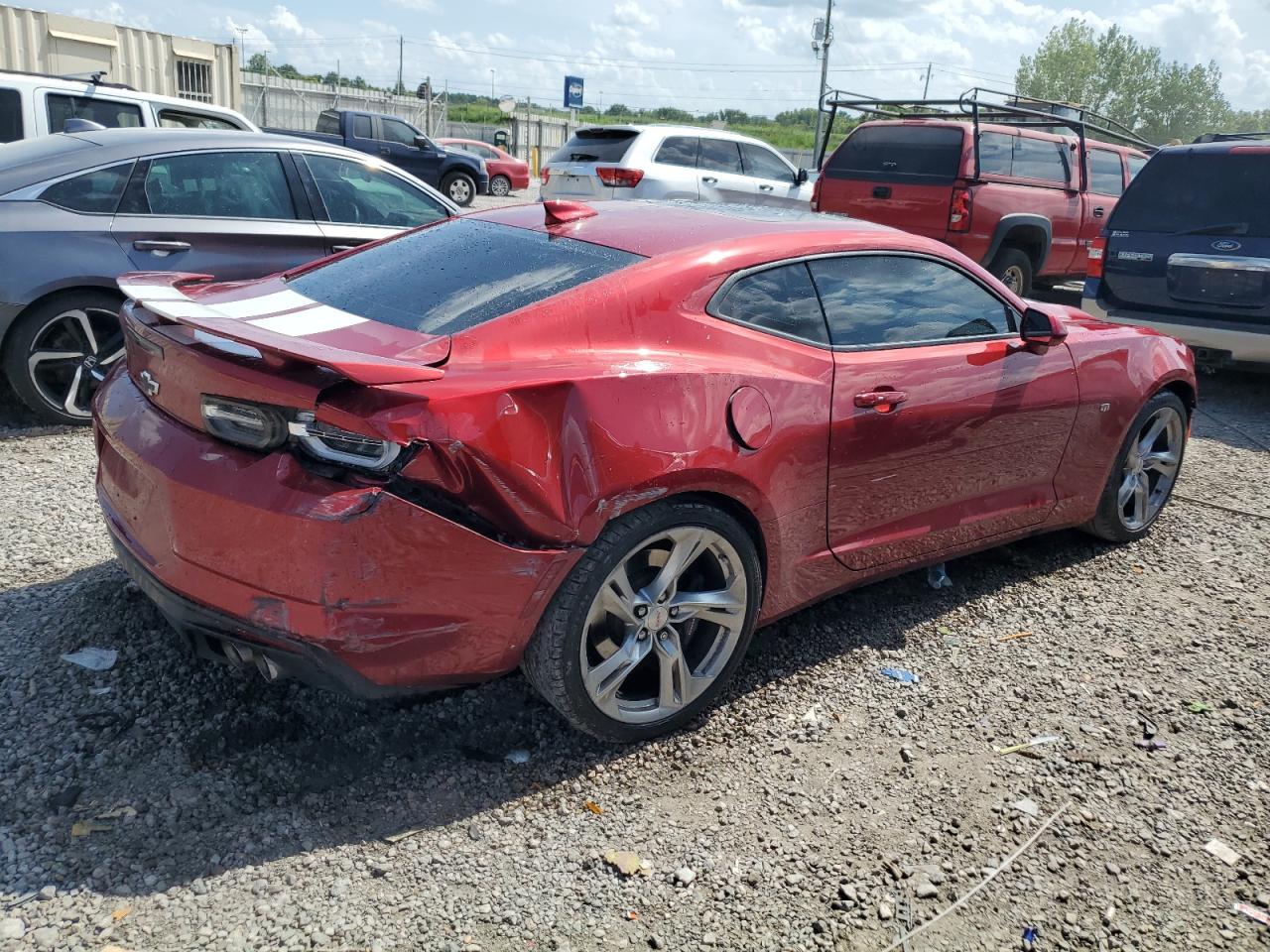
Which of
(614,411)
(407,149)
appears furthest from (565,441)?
(407,149)

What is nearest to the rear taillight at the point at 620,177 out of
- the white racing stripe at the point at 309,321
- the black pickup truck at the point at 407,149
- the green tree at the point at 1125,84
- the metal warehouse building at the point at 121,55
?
the black pickup truck at the point at 407,149

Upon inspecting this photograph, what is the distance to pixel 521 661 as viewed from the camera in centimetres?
288

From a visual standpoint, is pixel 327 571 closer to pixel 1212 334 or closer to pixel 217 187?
pixel 217 187

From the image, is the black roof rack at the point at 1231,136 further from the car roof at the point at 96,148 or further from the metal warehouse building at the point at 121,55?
the metal warehouse building at the point at 121,55

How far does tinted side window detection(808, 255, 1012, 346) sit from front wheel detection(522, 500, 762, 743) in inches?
35.2

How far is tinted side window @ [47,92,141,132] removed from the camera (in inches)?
340

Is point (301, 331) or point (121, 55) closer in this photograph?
point (301, 331)

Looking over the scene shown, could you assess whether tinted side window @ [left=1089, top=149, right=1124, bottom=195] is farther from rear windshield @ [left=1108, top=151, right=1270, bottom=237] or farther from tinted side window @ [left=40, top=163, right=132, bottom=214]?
tinted side window @ [left=40, top=163, right=132, bottom=214]

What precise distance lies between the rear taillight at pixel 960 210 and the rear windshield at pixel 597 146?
3.74 meters

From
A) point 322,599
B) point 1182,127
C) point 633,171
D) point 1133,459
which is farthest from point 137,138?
point 1182,127

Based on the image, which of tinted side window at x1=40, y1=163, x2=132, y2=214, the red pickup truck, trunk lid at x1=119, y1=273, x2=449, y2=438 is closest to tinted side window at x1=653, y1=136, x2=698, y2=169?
the red pickup truck

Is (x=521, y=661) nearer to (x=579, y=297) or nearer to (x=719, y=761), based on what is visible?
(x=719, y=761)

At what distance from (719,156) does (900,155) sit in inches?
100

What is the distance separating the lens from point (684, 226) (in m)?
3.47
